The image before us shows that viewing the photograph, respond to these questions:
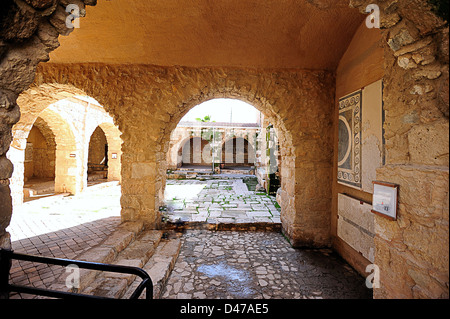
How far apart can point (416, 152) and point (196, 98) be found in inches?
139

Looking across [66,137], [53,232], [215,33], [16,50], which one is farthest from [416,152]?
[66,137]

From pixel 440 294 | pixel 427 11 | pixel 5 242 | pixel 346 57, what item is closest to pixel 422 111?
pixel 427 11

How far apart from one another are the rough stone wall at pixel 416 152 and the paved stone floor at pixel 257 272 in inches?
51.6

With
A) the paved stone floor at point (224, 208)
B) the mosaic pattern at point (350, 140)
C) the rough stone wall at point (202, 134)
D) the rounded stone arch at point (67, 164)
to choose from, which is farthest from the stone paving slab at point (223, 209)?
the rough stone wall at point (202, 134)

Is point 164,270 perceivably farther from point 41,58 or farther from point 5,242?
point 41,58

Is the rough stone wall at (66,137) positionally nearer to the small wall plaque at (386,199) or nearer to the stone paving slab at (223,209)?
the stone paving slab at (223,209)

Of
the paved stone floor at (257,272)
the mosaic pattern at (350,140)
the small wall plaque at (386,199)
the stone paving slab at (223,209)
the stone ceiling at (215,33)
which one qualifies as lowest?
the paved stone floor at (257,272)

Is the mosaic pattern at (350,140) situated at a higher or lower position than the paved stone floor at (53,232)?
higher

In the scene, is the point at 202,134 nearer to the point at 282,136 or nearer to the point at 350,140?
the point at 282,136

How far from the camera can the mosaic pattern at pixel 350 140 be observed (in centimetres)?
299

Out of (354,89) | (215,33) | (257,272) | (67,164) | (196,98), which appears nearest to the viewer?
(257,272)

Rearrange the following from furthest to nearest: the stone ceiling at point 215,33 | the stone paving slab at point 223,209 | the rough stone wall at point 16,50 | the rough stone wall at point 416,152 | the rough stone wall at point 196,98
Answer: the stone paving slab at point 223,209 < the rough stone wall at point 196,98 < the stone ceiling at point 215,33 < the rough stone wall at point 16,50 < the rough stone wall at point 416,152

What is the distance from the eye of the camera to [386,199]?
4.78ft

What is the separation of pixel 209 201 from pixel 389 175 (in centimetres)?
536
